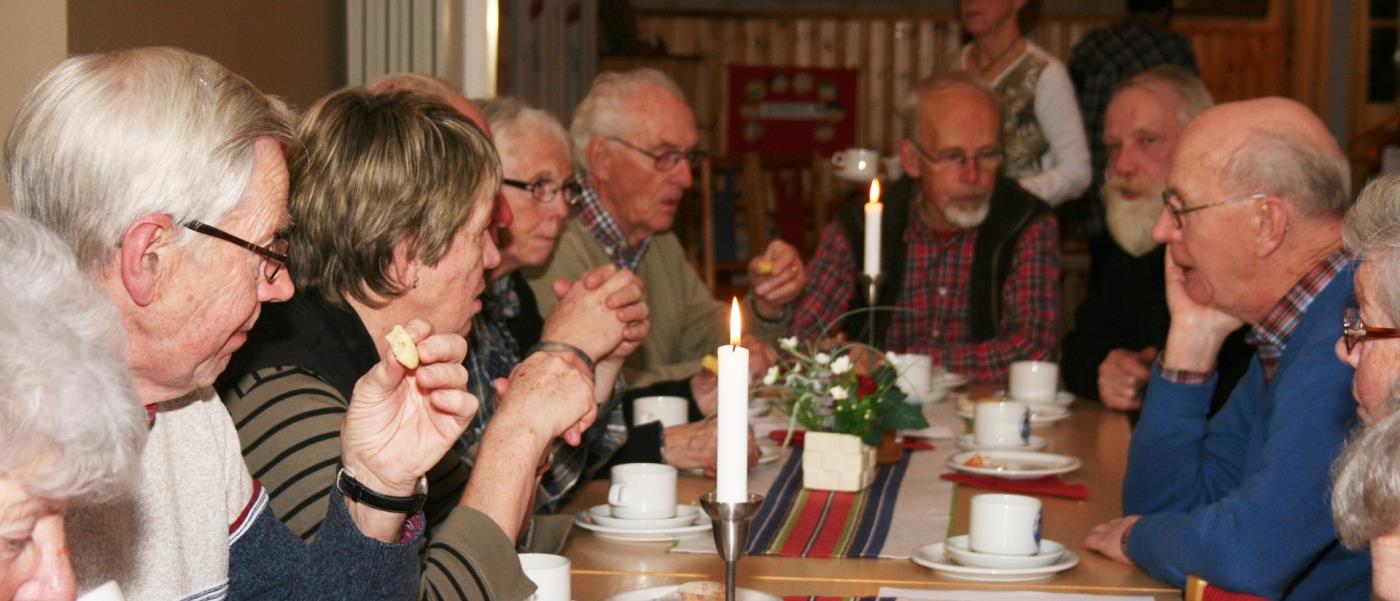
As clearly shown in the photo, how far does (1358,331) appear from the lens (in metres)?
1.58

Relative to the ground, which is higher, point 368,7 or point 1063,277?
point 368,7

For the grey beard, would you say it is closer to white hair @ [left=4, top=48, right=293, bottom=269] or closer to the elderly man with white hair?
the elderly man with white hair

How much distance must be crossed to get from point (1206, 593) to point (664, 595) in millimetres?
633

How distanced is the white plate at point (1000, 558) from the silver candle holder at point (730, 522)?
659 mm

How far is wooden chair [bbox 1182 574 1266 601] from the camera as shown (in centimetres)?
178

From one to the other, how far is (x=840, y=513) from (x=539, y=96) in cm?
389

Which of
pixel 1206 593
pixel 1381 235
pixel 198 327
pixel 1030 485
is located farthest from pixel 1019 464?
pixel 198 327

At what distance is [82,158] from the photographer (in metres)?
1.34

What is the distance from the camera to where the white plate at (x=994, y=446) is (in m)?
2.65

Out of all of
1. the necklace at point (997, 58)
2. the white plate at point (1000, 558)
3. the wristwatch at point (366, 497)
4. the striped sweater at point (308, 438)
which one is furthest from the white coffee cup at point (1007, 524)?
the necklace at point (997, 58)

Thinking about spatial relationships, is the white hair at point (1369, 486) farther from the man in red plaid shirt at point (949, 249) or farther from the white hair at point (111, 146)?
the man in red plaid shirt at point (949, 249)

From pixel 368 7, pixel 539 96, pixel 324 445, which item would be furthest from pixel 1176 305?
pixel 539 96

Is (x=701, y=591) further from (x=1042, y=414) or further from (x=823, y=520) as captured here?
(x=1042, y=414)

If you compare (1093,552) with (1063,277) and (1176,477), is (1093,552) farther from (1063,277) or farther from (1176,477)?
(1063,277)
